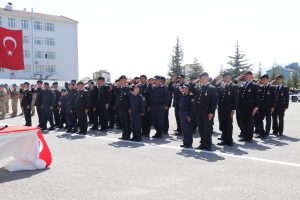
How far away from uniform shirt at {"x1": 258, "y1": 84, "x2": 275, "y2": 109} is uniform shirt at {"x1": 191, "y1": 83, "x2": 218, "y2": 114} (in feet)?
9.72

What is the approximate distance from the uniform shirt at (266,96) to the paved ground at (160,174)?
1781 millimetres

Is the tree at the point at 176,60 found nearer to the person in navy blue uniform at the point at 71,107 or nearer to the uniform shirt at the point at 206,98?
the person in navy blue uniform at the point at 71,107

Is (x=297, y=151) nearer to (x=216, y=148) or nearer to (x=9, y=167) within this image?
(x=216, y=148)

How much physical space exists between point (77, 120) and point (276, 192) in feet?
30.1

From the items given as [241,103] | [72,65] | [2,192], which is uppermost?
[72,65]

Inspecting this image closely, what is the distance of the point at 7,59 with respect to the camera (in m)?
7.19

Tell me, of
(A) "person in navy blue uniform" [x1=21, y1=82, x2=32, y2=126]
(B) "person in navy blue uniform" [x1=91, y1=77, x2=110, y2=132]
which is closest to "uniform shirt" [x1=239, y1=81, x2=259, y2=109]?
(B) "person in navy blue uniform" [x1=91, y1=77, x2=110, y2=132]

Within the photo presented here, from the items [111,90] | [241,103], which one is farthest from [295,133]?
[111,90]

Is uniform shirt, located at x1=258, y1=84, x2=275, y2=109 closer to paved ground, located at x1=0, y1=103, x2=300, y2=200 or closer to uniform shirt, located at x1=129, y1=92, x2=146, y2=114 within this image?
paved ground, located at x1=0, y1=103, x2=300, y2=200

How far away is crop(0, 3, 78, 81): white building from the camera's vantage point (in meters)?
61.7

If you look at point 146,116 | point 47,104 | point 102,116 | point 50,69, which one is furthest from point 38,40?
point 146,116

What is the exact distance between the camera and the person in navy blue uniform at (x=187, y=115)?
885cm

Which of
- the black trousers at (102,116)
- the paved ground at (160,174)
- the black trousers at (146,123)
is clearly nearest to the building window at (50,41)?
the black trousers at (102,116)

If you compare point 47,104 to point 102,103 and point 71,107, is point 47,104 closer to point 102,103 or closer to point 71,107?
point 71,107
